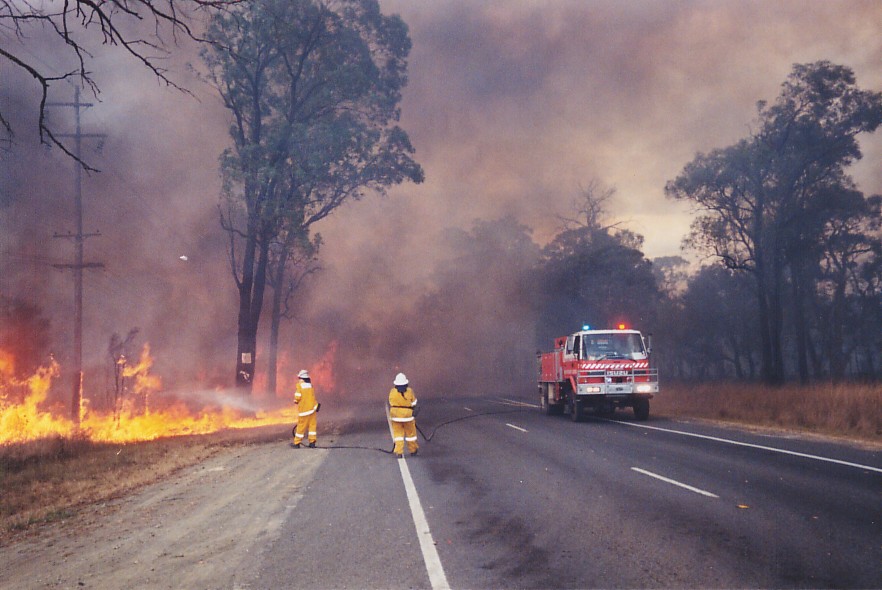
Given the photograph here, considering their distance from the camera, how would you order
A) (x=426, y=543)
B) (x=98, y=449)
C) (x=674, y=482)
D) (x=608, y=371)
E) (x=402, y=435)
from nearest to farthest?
1. (x=426, y=543)
2. (x=674, y=482)
3. (x=402, y=435)
4. (x=98, y=449)
5. (x=608, y=371)

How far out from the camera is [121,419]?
81.9 ft

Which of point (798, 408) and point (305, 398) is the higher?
Result: point (305, 398)

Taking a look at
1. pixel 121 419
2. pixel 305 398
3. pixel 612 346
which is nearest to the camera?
pixel 305 398

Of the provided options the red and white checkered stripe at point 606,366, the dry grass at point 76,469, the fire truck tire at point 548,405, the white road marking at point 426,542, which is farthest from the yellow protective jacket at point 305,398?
the fire truck tire at point 548,405

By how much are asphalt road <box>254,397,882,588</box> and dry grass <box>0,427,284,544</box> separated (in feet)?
12.2

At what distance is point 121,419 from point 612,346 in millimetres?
17823

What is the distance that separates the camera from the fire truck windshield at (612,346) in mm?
20625

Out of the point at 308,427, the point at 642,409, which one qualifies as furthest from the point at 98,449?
the point at 642,409

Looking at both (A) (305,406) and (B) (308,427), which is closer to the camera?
(A) (305,406)

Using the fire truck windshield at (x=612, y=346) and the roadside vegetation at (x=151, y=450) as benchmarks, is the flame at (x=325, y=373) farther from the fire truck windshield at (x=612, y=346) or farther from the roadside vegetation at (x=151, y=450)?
the fire truck windshield at (x=612, y=346)

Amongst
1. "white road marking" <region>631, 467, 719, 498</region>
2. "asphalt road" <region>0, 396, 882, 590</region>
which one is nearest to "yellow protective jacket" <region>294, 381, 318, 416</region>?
"asphalt road" <region>0, 396, 882, 590</region>

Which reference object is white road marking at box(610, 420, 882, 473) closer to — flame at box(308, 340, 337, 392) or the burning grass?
the burning grass

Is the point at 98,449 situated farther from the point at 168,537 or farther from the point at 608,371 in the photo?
the point at 608,371

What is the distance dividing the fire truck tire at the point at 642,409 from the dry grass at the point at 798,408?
2525 mm
